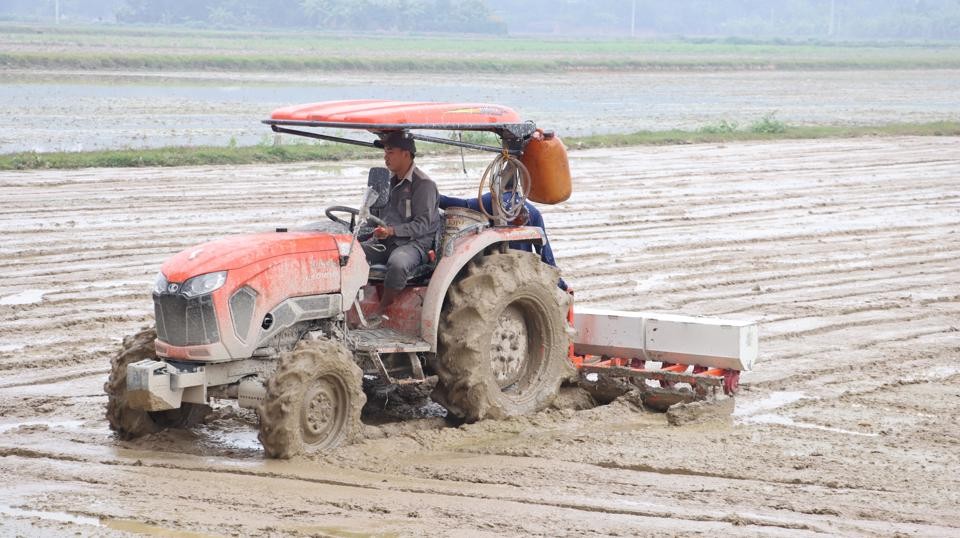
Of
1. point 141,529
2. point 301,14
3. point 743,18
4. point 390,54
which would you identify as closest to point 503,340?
point 141,529

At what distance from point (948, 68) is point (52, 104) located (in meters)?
49.1

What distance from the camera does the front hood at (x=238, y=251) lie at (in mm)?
7090

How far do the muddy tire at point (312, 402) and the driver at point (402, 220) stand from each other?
29.2 inches

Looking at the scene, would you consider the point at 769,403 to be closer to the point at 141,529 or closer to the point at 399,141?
the point at 399,141

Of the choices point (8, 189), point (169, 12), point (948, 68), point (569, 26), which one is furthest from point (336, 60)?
point (569, 26)

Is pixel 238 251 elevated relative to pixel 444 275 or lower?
elevated

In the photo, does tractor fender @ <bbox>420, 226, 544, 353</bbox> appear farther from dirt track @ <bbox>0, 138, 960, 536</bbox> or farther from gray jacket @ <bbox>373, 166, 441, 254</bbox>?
dirt track @ <bbox>0, 138, 960, 536</bbox>

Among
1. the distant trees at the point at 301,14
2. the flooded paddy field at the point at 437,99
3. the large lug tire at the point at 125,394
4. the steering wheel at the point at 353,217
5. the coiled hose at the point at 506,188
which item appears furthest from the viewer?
the distant trees at the point at 301,14

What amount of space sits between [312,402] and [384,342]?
2.48 feet

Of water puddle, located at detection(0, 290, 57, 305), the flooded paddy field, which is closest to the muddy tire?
water puddle, located at detection(0, 290, 57, 305)

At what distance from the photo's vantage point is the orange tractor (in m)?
7.10

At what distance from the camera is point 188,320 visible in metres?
7.06

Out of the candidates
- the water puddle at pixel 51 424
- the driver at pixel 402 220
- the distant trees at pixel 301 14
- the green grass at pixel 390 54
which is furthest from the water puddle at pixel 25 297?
the distant trees at pixel 301 14

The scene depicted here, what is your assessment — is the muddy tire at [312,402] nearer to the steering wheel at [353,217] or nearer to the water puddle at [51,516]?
the steering wheel at [353,217]
